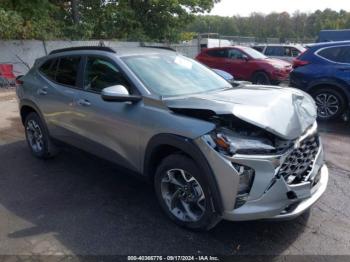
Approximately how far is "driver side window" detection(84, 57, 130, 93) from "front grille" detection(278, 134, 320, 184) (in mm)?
1827

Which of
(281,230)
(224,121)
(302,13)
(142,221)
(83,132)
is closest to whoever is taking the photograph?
(224,121)

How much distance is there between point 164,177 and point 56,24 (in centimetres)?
1612

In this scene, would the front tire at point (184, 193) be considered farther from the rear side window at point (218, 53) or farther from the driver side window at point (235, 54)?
the rear side window at point (218, 53)

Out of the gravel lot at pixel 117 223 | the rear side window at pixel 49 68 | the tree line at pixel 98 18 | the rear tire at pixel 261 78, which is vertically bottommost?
the gravel lot at pixel 117 223

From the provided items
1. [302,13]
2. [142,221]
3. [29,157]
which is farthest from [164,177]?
[302,13]

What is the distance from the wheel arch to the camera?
3.17 m

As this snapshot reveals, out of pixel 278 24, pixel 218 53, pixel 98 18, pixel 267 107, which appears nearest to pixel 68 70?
pixel 267 107

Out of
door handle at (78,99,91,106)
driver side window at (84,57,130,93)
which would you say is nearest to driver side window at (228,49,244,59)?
driver side window at (84,57,130,93)

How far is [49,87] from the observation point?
17.3 ft

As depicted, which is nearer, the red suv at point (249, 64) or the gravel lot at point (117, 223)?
the gravel lot at point (117, 223)

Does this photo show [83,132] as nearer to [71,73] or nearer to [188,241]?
[71,73]

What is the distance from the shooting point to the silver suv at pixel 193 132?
309 cm

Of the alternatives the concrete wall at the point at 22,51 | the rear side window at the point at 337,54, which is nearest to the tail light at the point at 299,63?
the rear side window at the point at 337,54

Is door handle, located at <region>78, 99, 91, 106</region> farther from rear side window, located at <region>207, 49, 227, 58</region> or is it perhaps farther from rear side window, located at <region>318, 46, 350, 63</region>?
rear side window, located at <region>207, 49, 227, 58</region>
